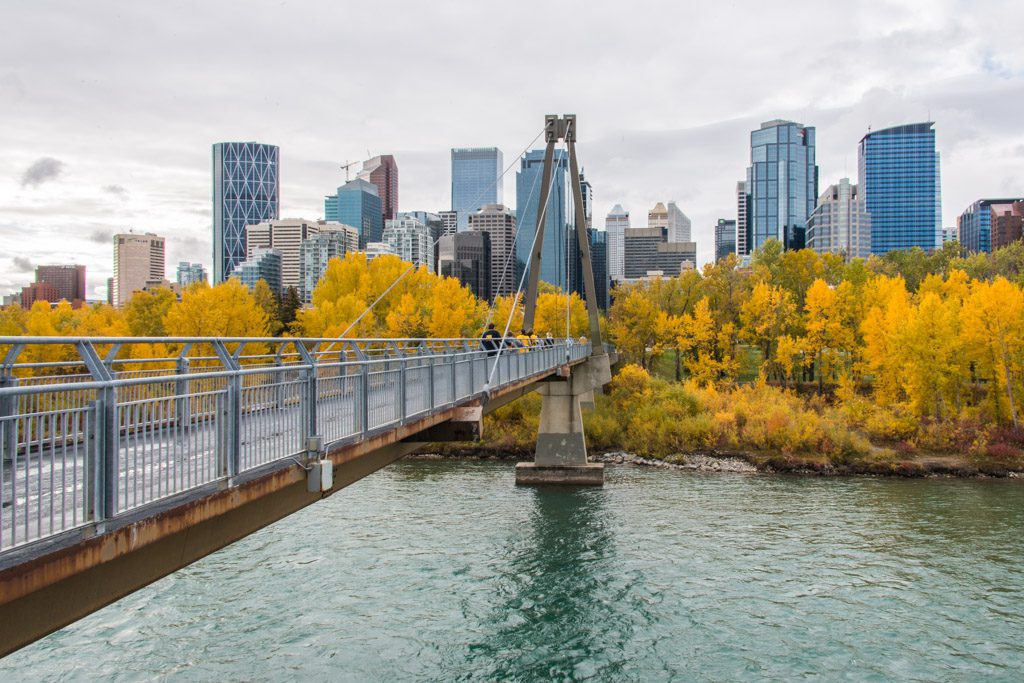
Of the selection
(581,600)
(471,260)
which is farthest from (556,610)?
(471,260)

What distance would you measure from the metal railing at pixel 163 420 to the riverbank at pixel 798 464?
2227 centimetres

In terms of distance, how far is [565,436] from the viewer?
106ft

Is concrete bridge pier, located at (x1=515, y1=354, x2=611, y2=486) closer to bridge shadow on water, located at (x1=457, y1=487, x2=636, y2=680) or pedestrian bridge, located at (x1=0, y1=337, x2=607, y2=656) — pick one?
bridge shadow on water, located at (x1=457, y1=487, x2=636, y2=680)

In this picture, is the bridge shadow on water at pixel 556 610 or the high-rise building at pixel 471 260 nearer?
the bridge shadow on water at pixel 556 610

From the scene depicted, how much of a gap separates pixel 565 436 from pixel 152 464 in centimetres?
2718

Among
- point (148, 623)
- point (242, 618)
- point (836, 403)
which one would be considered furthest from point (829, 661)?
point (836, 403)

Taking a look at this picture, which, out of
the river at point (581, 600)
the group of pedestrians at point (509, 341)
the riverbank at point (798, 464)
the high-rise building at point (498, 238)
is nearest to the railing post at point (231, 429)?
the river at point (581, 600)

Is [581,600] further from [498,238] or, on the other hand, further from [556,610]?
[498,238]

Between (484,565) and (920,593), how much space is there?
1011 centimetres

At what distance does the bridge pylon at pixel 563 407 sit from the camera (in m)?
30.8

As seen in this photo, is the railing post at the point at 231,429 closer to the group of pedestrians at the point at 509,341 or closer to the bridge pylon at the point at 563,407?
the group of pedestrians at the point at 509,341

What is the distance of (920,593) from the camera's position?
649 inches

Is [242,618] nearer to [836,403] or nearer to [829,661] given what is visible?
[829,661]

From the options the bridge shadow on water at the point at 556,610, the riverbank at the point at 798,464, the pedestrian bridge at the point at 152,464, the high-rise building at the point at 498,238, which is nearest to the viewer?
the pedestrian bridge at the point at 152,464
